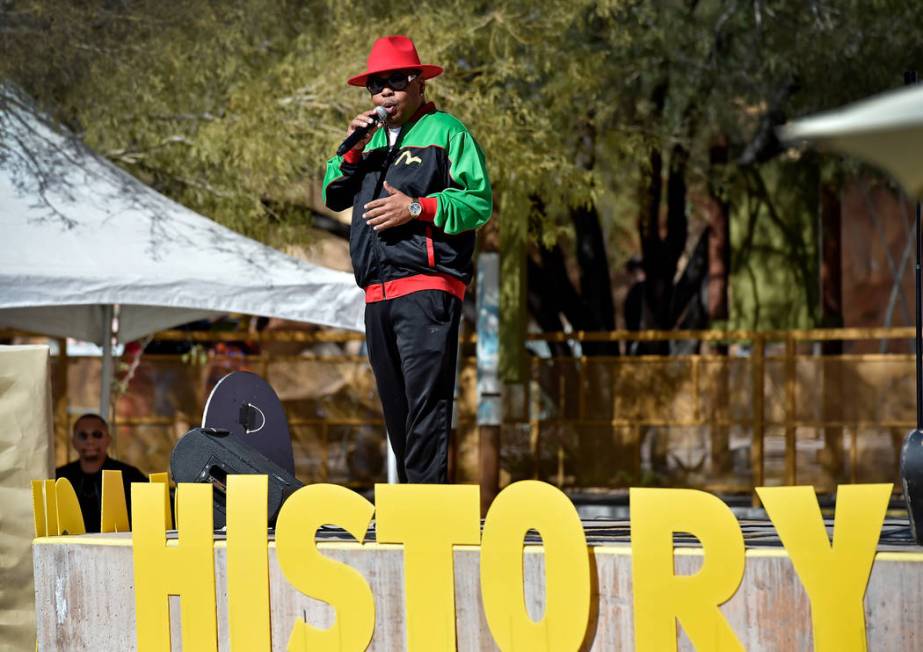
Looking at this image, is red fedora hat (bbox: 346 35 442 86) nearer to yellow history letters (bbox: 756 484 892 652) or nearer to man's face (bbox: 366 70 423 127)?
man's face (bbox: 366 70 423 127)

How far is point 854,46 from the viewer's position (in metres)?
14.0

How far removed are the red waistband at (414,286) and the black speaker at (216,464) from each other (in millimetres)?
671

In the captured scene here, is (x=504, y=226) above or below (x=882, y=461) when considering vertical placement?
above

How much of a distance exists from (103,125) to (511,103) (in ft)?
10.00

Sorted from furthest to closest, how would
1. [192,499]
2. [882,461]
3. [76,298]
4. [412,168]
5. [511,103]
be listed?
1. [882,461]
2. [511,103]
3. [76,298]
4. [412,168]
5. [192,499]

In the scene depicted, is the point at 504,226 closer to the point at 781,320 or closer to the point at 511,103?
the point at 511,103

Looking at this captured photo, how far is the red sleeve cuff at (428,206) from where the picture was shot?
4863 mm

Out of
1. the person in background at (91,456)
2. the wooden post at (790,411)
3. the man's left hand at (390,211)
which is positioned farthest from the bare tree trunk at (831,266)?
the man's left hand at (390,211)

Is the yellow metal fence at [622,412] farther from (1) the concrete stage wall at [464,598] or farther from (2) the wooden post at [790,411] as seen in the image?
(1) the concrete stage wall at [464,598]

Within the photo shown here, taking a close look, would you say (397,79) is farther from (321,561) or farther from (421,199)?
(321,561)

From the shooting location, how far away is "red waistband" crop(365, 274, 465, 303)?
16.4 ft

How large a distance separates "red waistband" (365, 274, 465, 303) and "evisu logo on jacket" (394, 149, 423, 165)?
38cm

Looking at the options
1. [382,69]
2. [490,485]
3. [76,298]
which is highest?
[382,69]

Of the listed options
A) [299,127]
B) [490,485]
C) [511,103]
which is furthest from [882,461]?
[299,127]
